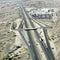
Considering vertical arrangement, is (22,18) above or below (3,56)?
above

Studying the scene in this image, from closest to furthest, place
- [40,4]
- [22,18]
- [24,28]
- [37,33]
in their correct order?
[37,33] → [24,28] → [22,18] → [40,4]

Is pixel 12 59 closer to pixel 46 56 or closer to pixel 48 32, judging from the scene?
pixel 46 56

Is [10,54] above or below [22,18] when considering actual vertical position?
below

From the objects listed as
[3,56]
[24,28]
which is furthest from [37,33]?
[3,56]

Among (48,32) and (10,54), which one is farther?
(48,32)

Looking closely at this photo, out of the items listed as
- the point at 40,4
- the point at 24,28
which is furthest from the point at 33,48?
the point at 40,4

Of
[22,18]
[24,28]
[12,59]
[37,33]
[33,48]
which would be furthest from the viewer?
[22,18]

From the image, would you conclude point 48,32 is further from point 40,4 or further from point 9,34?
point 40,4

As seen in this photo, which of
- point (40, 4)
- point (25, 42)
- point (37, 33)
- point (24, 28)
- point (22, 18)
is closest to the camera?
point (25, 42)

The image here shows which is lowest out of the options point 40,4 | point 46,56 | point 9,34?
point 46,56
